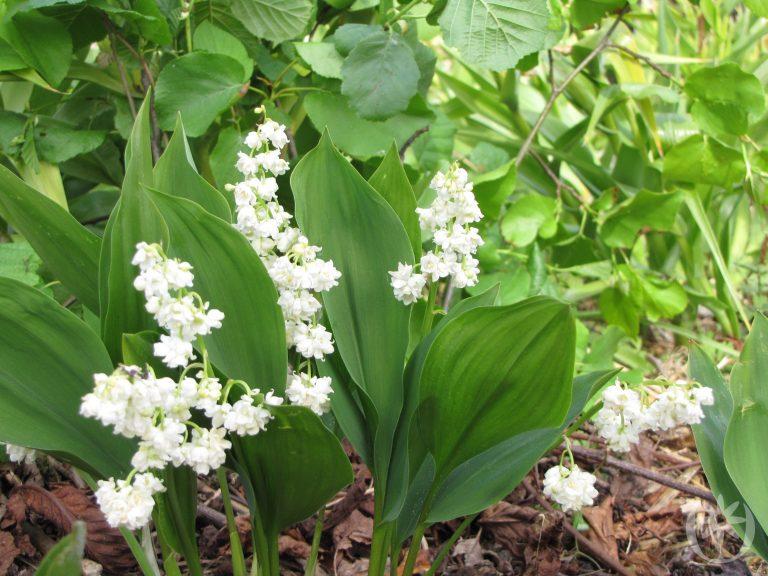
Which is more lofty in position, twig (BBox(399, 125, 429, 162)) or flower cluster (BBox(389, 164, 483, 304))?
flower cluster (BBox(389, 164, 483, 304))

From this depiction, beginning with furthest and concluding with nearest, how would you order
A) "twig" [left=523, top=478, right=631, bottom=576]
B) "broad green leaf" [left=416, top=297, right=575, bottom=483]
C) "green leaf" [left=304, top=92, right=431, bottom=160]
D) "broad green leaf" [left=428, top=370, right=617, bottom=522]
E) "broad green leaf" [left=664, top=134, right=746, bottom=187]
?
"broad green leaf" [left=664, top=134, right=746, bottom=187] < "green leaf" [left=304, top=92, right=431, bottom=160] < "twig" [left=523, top=478, right=631, bottom=576] < "broad green leaf" [left=428, top=370, right=617, bottom=522] < "broad green leaf" [left=416, top=297, right=575, bottom=483]

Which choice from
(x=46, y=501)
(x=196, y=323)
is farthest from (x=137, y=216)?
(x=46, y=501)

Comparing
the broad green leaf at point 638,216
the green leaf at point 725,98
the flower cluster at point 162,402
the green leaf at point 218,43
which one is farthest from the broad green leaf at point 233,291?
the green leaf at point 725,98

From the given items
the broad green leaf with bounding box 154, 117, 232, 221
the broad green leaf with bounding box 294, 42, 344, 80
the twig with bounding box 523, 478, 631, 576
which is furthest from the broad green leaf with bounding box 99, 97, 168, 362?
the twig with bounding box 523, 478, 631, 576

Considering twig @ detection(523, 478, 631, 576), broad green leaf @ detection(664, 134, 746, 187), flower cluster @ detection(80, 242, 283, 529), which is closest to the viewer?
flower cluster @ detection(80, 242, 283, 529)

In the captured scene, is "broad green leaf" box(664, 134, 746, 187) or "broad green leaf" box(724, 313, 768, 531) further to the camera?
"broad green leaf" box(664, 134, 746, 187)

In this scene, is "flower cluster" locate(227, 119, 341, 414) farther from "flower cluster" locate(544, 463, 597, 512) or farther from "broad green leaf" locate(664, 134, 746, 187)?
"broad green leaf" locate(664, 134, 746, 187)

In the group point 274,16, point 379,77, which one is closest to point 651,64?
point 379,77

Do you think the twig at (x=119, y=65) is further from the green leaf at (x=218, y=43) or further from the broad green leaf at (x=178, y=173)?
the broad green leaf at (x=178, y=173)
